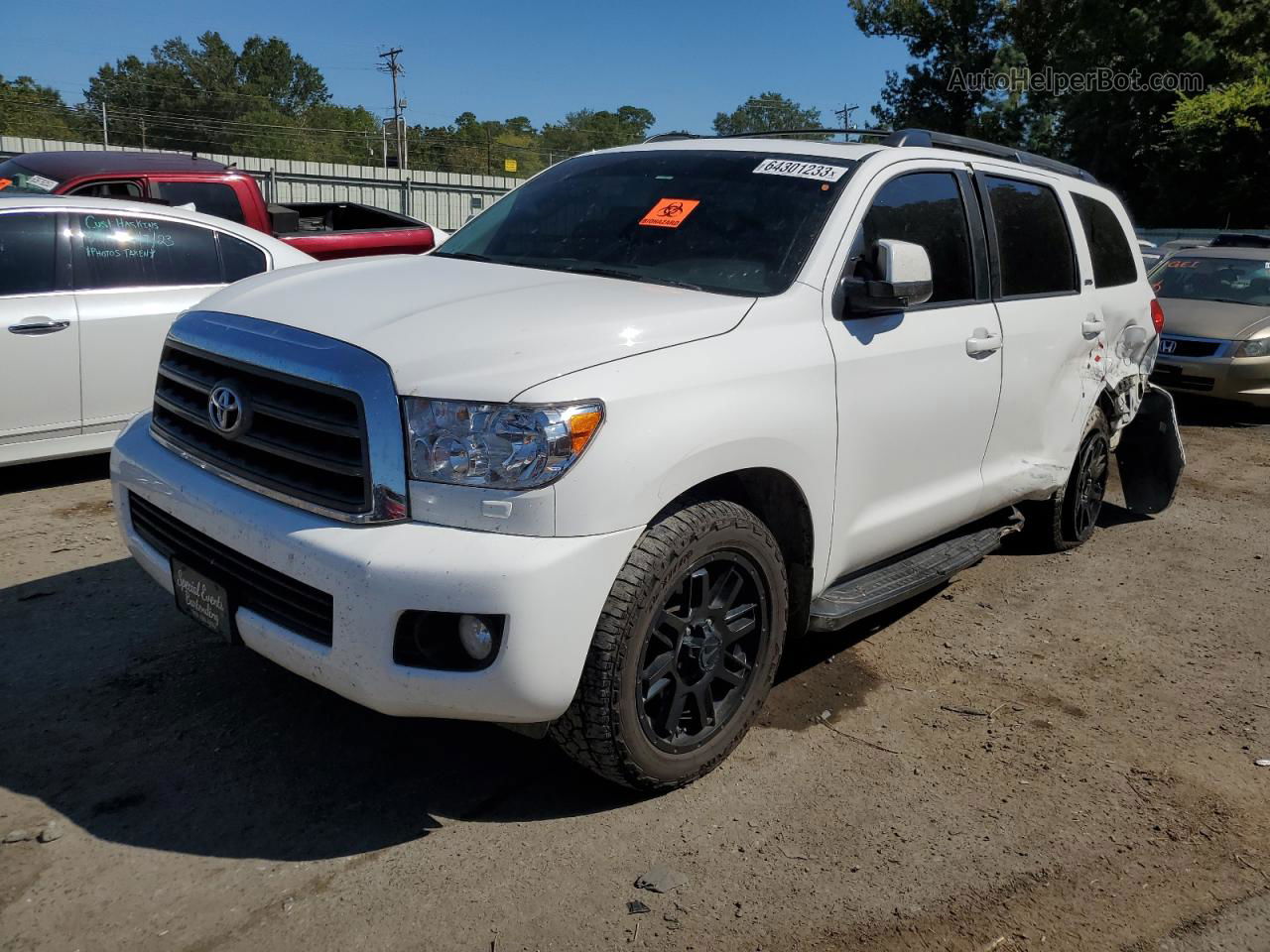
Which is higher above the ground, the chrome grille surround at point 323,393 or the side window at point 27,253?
the side window at point 27,253

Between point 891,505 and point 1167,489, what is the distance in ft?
10.5

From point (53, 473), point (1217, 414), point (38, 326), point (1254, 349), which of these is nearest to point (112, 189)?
point (53, 473)

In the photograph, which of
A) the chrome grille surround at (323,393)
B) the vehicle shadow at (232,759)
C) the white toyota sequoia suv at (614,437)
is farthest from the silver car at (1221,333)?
the chrome grille surround at (323,393)

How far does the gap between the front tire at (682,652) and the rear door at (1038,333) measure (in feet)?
5.40

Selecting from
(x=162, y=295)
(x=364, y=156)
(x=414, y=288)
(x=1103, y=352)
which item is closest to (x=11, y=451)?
(x=162, y=295)

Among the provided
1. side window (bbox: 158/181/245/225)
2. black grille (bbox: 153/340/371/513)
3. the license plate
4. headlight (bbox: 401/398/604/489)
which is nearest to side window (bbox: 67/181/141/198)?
side window (bbox: 158/181/245/225)

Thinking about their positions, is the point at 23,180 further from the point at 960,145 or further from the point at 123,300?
the point at 960,145

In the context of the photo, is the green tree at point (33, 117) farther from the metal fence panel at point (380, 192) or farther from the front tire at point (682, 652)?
the front tire at point (682, 652)

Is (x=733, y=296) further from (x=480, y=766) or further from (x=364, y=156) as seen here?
(x=364, y=156)

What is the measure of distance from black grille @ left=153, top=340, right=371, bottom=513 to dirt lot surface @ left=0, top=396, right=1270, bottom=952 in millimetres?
926

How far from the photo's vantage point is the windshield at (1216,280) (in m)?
11.2

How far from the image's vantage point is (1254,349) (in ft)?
33.2

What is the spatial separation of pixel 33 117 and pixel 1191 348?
53.5m

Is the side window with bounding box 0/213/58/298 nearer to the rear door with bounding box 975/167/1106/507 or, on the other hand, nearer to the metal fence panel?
the rear door with bounding box 975/167/1106/507
